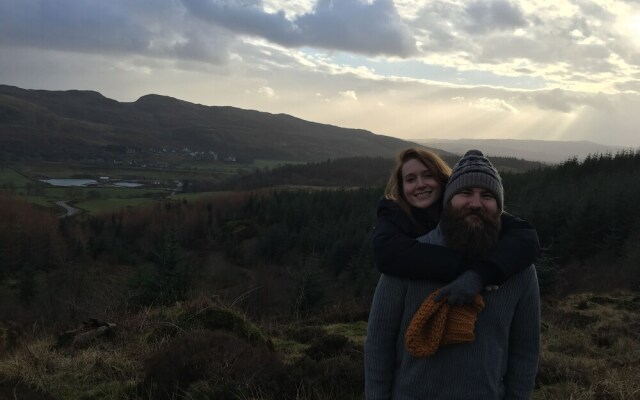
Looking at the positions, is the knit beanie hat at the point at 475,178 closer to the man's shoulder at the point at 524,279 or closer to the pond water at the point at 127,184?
the man's shoulder at the point at 524,279

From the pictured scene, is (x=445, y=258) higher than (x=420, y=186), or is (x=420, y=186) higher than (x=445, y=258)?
(x=420, y=186)

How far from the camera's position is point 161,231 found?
245ft

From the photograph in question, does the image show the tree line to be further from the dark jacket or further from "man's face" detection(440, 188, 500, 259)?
"man's face" detection(440, 188, 500, 259)

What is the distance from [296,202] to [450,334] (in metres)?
78.7

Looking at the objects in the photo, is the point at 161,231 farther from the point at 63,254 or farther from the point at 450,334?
the point at 450,334

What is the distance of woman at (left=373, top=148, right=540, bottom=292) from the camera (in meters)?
2.16

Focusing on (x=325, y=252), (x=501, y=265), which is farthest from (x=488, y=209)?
(x=325, y=252)

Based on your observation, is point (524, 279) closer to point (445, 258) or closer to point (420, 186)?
point (445, 258)

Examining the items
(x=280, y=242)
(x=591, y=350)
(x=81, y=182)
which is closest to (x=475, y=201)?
(x=591, y=350)

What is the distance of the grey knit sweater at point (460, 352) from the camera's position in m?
2.23

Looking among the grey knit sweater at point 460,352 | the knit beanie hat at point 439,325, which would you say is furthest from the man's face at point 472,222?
the knit beanie hat at point 439,325

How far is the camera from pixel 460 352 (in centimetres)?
223

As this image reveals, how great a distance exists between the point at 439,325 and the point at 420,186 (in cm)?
75

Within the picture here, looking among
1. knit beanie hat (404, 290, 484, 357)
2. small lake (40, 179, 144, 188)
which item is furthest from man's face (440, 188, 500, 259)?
small lake (40, 179, 144, 188)
